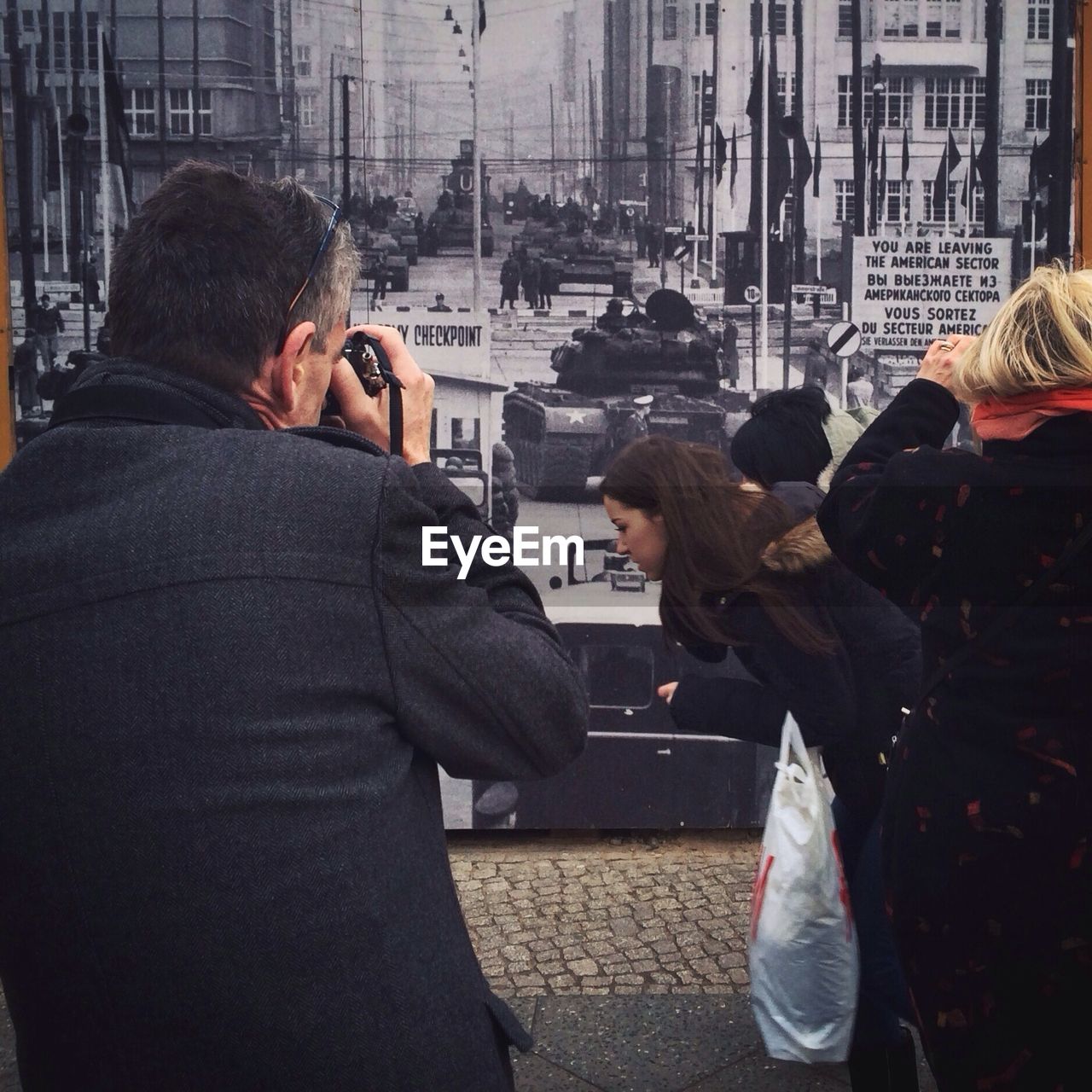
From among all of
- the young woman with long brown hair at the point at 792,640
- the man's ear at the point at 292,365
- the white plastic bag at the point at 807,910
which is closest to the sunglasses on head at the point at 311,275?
the man's ear at the point at 292,365

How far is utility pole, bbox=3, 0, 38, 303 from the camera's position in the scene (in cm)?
459

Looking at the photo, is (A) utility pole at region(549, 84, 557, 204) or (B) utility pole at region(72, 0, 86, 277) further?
(A) utility pole at region(549, 84, 557, 204)

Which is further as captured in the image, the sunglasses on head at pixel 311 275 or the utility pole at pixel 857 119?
the utility pole at pixel 857 119

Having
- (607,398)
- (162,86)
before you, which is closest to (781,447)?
(607,398)

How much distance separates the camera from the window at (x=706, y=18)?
15.3 feet

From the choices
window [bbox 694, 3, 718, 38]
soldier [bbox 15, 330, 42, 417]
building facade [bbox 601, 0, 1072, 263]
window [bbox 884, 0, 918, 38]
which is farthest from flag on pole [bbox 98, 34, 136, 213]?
window [bbox 884, 0, 918, 38]

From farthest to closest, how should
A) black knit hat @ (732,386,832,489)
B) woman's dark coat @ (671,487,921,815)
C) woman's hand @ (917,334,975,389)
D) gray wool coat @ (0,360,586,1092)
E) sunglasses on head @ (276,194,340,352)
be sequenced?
1. black knit hat @ (732,386,832,489)
2. woman's dark coat @ (671,487,921,815)
3. woman's hand @ (917,334,975,389)
4. sunglasses on head @ (276,194,340,352)
5. gray wool coat @ (0,360,586,1092)

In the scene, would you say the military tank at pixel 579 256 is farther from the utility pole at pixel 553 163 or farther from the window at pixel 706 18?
the window at pixel 706 18

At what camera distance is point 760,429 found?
3.48 metres

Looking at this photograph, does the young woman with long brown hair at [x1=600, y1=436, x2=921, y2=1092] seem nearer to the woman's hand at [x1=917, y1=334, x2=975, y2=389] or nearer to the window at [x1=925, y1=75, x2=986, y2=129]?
the woman's hand at [x1=917, y1=334, x2=975, y2=389]

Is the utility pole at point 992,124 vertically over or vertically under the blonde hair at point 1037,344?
over

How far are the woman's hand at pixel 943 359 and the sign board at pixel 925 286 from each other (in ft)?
7.87

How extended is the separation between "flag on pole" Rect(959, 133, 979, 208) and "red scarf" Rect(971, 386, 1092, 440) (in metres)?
2.86

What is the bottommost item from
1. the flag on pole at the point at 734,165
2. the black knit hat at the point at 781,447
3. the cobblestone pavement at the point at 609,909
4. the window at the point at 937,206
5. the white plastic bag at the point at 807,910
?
the cobblestone pavement at the point at 609,909
